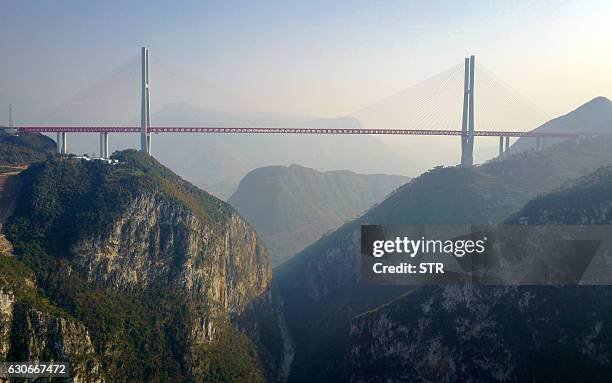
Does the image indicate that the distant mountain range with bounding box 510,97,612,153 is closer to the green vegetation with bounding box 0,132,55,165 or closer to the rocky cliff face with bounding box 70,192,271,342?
the rocky cliff face with bounding box 70,192,271,342

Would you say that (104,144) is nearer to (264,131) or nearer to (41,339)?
(264,131)

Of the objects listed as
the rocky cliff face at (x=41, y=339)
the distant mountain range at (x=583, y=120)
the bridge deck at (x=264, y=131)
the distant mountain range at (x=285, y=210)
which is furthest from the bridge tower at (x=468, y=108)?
the rocky cliff face at (x=41, y=339)

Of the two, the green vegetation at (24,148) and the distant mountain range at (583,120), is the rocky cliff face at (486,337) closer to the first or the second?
the green vegetation at (24,148)

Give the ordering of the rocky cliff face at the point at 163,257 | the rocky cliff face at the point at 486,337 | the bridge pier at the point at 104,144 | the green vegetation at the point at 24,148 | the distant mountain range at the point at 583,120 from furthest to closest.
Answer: the distant mountain range at the point at 583,120 → the bridge pier at the point at 104,144 → the green vegetation at the point at 24,148 → the rocky cliff face at the point at 163,257 → the rocky cliff face at the point at 486,337

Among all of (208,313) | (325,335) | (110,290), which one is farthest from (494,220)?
(110,290)

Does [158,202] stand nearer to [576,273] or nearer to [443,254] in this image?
[443,254]
